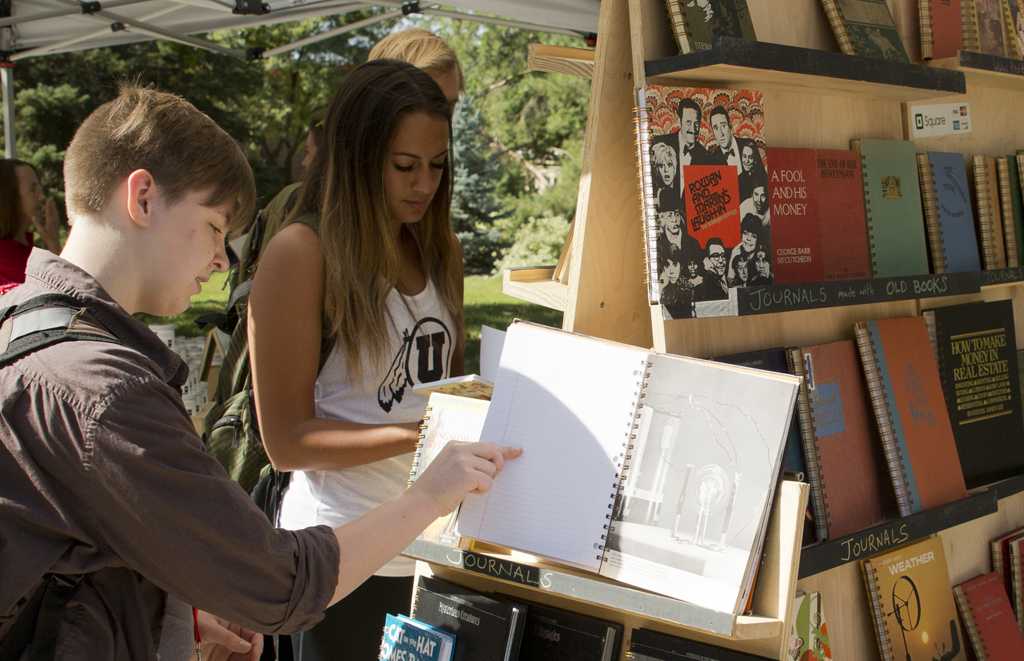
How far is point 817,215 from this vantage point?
2260 millimetres

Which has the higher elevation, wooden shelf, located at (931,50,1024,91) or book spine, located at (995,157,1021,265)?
wooden shelf, located at (931,50,1024,91)

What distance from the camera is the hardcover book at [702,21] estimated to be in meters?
1.85

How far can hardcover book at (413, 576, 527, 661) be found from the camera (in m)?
1.77

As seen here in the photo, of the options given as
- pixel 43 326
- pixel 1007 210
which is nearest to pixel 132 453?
pixel 43 326

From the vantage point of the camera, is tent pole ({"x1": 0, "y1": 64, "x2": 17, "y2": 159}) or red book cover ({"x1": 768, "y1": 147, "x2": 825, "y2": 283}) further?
tent pole ({"x1": 0, "y1": 64, "x2": 17, "y2": 159})

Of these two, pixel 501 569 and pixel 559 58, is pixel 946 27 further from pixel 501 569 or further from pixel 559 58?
pixel 501 569

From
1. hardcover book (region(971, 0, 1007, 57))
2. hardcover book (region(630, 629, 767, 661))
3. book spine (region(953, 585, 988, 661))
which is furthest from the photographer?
hardcover book (region(971, 0, 1007, 57))

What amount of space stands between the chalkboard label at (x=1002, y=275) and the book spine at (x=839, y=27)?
640 millimetres

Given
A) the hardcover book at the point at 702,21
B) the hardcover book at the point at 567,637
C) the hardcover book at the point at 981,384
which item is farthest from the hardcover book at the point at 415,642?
the hardcover book at the point at 981,384

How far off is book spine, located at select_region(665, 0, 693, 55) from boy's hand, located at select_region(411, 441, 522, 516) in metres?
0.82

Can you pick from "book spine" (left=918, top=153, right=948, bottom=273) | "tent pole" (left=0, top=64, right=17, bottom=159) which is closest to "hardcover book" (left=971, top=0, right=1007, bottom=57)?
"book spine" (left=918, top=153, right=948, bottom=273)

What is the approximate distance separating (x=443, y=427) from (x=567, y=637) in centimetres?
45

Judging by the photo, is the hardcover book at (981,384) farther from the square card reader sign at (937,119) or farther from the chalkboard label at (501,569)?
the chalkboard label at (501,569)

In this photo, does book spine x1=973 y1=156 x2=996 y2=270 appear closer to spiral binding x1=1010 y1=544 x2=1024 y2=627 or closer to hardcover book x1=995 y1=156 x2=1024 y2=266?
hardcover book x1=995 y1=156 x2=1024 y2=266
